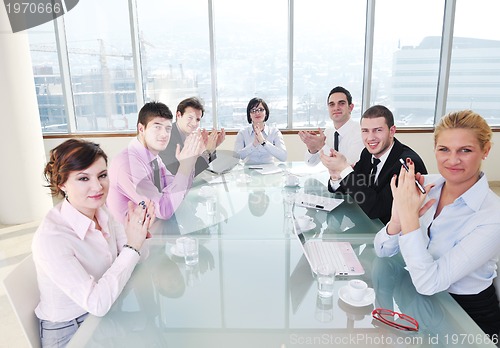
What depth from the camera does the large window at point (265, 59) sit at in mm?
4367

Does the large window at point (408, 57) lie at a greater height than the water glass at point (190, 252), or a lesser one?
greater

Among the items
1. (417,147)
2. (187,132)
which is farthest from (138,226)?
(417,147)

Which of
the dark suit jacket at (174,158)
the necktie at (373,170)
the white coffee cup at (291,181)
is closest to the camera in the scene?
the necktie at (373,170)

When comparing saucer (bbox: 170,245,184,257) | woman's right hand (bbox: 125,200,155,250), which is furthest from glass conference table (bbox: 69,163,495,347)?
woman's right hand (bbox: 125,200,155,250)

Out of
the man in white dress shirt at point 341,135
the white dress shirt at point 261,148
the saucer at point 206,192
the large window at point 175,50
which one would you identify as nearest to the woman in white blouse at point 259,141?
the white dress shirt at point 261,148

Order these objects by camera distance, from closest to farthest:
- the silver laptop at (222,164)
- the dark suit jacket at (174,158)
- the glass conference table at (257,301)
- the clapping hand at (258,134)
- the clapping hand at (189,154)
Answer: the glass conference table at (257,301), the clapping hand at (189,154), the dark suit jacket at (174,158), the silver laptop at (222,164), the clapping hand at (258,134)

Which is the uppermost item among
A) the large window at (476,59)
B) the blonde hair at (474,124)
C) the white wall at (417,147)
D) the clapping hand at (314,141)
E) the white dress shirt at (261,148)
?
the large window at (476,59)

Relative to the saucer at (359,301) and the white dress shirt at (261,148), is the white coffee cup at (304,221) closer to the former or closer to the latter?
the saucer at (359,301)

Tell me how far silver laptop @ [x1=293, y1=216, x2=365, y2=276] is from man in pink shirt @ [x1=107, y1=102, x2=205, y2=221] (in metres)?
0.76

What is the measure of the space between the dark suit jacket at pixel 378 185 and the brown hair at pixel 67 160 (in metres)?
1.25

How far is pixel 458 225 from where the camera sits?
124cm

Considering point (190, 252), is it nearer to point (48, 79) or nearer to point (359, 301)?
point (359, 301)

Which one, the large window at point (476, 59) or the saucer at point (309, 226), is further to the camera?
the large window at point (476, 59)

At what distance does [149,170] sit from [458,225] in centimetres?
153
